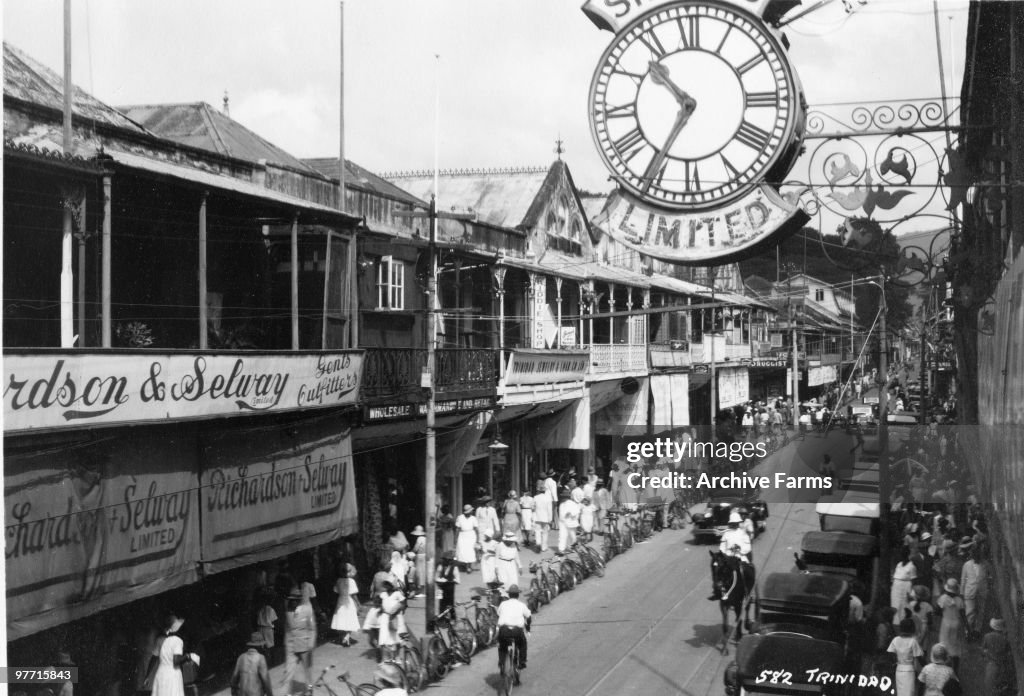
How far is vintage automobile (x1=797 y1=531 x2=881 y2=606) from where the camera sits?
14602mm

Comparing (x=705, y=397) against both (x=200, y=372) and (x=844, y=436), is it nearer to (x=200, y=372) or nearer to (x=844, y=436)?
(x=844, y=436)

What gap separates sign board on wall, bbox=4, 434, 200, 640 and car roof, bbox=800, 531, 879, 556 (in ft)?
28.3

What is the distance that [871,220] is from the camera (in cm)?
777

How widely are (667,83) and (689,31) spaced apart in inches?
15.8

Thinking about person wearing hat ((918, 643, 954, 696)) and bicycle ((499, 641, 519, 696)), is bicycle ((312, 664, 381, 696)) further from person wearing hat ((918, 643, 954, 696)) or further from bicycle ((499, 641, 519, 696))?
person wearing hat ((918, 643, 954, 696))

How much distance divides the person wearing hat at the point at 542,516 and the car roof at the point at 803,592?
9.95 metres

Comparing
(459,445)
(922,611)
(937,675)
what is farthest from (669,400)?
(459,445)

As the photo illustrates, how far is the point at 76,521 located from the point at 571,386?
954 cm

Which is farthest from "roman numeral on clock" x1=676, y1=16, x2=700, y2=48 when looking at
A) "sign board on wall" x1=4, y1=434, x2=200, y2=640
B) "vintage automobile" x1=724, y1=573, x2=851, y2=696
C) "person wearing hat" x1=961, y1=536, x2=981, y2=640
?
"sign board on wall" x1=4, y1=434, x2=200, y2=640

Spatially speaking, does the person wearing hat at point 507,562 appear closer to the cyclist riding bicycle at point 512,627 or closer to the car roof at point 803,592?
the cyclist riding bicycle at point 512,627

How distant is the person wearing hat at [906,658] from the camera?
31.0ft

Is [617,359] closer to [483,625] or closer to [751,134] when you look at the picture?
[483,625]

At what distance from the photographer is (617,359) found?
1580cm

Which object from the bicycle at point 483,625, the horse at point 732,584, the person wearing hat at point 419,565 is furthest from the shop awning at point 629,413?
the person wearing hat at point 419,565
